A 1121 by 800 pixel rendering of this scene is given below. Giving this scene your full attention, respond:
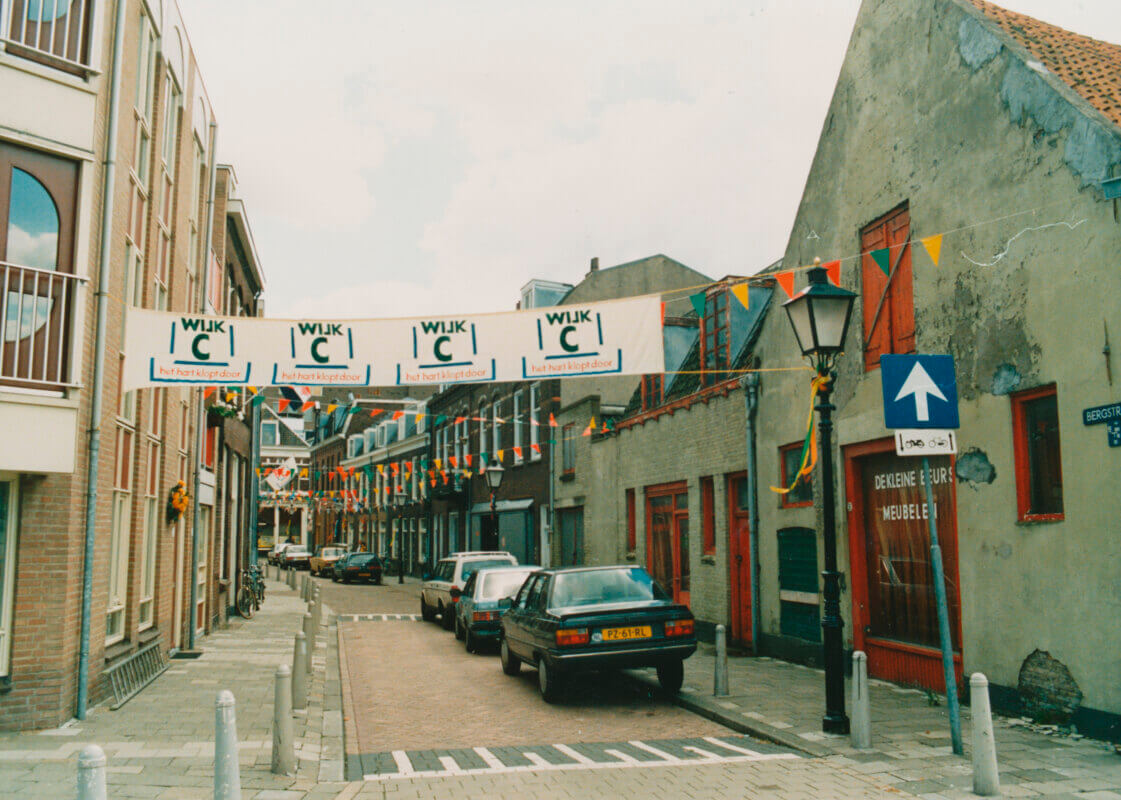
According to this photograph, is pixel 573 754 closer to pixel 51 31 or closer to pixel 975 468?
pixel 975 468

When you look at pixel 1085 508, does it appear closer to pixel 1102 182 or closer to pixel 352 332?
pixel 1102 182

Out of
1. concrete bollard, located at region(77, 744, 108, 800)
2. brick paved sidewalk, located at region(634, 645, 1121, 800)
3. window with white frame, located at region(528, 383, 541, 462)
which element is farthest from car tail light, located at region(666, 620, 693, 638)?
window with white frame, located at region(528, 383, 541, 462)

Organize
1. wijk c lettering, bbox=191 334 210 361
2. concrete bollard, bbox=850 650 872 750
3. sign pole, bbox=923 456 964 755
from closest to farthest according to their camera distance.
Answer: sign pole, bbox=923 456 964 755
concrete bollard, bbox=850 650 872 750
wijk c lettering, bbox=191 334 210 361

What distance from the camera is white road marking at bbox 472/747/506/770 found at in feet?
25.7

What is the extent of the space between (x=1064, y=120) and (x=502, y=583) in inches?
450

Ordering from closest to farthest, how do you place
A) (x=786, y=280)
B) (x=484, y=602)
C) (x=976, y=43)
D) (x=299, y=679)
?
(x=299, y=679)
(x=976, y=43)
(x=786, y=280)
(x=484, y=602)

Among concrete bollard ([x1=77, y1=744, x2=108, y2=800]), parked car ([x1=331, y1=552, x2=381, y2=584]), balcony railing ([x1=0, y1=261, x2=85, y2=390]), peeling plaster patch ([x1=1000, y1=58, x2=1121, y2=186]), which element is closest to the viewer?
concrete bollard ([x1=77, y1=744, x2=108, y2=800])

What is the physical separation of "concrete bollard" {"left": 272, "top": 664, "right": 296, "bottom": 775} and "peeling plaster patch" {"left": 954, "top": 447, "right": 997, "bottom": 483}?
7045 millimetres

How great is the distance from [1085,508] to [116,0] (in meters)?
11.0

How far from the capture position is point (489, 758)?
814cm

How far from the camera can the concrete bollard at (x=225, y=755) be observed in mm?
5688

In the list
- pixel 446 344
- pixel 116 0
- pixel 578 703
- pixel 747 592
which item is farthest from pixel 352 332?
pixel 747 592

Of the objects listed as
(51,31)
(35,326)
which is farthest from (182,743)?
(51,31)

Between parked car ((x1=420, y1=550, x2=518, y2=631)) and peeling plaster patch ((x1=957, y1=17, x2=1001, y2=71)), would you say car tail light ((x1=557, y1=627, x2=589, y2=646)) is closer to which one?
peeling plaster patch ((x1=957, y1=17, x2=1001, y2=71))
